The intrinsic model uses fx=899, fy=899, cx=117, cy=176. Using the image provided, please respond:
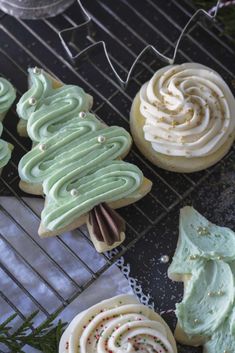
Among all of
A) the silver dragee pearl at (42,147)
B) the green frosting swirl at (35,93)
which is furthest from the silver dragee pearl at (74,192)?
the green frosting swirl at (35,93)

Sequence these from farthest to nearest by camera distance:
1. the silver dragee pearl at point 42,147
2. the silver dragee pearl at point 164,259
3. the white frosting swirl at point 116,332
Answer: the silver dragee pearl at point 164,259 → the silver dragee pearl at point 42,147 → the white frosting swirl at point 116,332

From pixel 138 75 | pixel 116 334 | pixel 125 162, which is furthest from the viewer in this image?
pixel 138 75

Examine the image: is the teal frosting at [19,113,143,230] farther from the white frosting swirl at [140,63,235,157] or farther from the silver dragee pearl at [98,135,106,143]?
the white frosting swirl at [140,63,235,157]

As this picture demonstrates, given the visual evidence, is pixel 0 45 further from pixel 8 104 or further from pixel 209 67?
pixel 209 67

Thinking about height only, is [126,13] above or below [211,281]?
above

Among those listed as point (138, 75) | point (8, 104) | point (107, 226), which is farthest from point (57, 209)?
point (138, 75)

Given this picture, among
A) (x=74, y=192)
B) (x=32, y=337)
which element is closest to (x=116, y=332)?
(x=32, y=337)

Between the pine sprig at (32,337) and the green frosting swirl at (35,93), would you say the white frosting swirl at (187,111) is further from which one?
the pine sprig at (32,337)
